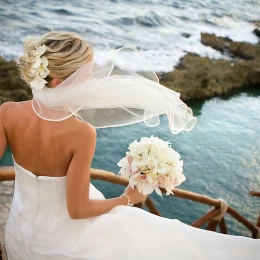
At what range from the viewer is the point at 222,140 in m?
5.54

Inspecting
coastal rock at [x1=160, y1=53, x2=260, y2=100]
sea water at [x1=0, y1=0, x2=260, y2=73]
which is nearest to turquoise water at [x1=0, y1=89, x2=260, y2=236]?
coastal rock at [x1=160, y1=53, x2=260, y2=100]

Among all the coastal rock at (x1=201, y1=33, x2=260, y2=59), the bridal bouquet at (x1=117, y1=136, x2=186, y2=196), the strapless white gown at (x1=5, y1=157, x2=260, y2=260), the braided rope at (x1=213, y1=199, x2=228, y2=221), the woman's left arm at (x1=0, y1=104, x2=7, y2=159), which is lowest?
the coastal rock at (x1=201, y1=33, x2=260, y2=59)

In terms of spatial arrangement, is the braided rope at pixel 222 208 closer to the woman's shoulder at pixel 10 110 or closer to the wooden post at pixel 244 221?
the wooden post at pixel 244 221

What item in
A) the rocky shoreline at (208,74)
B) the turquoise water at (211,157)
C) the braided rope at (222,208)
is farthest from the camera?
the rocky shoreline at (208,74)

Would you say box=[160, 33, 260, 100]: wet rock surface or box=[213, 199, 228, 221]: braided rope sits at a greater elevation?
box=[213, 199, 228, 221]: braided rope

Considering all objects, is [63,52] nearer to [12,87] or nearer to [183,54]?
[12,87]

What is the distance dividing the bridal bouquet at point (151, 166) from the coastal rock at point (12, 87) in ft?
14.9

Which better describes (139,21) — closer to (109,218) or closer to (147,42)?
(147,42)

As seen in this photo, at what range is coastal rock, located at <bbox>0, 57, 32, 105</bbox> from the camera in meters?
5.58

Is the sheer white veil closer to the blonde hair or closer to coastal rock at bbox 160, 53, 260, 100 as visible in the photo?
the blonde hair

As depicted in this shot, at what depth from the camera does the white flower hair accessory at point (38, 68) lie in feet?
3.80

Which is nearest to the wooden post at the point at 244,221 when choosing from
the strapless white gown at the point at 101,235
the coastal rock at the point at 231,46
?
the strapless white gown at the point at 101,235

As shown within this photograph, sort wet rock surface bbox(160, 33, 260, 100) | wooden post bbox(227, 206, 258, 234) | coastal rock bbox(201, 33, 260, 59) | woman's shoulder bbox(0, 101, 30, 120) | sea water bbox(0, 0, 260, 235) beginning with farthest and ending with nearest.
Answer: coastal rock bbox(201, 33, 260, 59), wet rock surface bbox(160, 33, 260, 100), sea water bbox(0, 0, 260, 235), wooden post bbox(227, 206, 258, 234), woman's shoulder bbox(0, 101, 30, 120)

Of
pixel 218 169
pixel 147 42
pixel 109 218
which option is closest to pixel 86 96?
pixel 109 218
